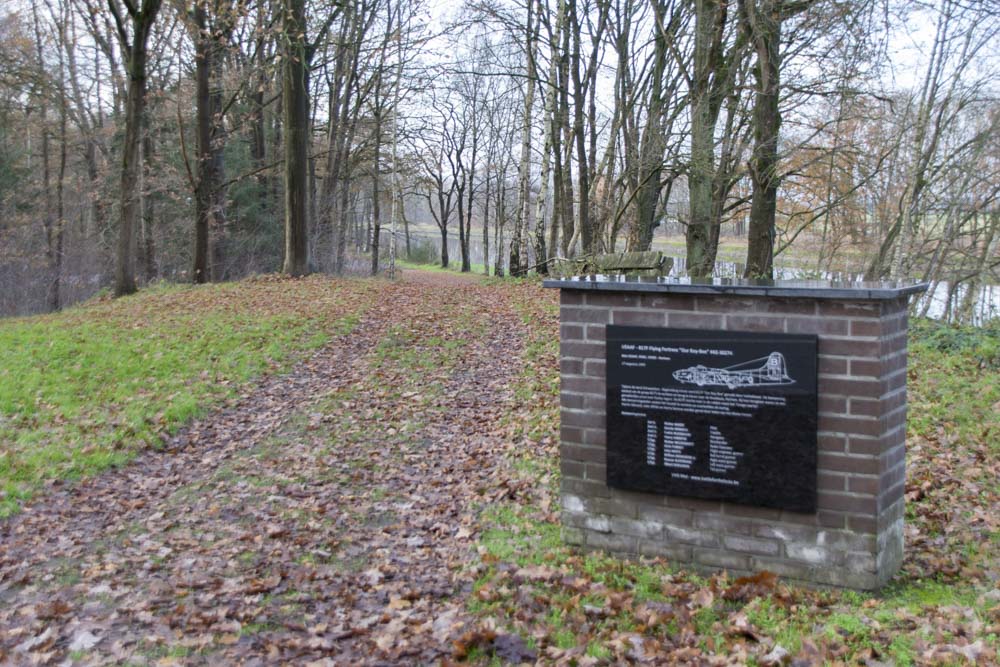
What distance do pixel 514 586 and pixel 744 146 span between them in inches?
396

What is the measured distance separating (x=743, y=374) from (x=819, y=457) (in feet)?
2.06

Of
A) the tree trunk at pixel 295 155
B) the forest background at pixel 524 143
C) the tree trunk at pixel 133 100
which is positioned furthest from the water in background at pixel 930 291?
the tree trunk at pixel 133 100

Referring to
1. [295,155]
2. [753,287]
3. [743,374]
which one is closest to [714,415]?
[743,374]

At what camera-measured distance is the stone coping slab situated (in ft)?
14.3

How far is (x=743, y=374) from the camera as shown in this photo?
4.65 m

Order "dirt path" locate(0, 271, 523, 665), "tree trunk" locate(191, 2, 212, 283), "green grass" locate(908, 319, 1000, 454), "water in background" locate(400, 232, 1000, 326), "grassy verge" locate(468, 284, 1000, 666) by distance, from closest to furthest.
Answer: "grassy verge" locate(468, 284, 1000, 666) → "dirt path" locate(0, 271, 523, 665) → "green grass" locate(908, 319, 1000, 454) → "water in background" locate(400, 232, 1000, 326) → "tree trunk" locate(191, 2, 212, 283)

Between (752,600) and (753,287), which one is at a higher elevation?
(753,287)

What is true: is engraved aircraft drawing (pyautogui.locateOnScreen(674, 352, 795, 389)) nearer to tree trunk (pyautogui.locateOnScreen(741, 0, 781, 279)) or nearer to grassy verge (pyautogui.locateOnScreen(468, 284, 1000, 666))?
grassy verge (pyautogui.locateOnScreen(468, 284, 1000, 666))

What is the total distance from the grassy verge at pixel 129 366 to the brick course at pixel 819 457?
182 inches

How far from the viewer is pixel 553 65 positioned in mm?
22359

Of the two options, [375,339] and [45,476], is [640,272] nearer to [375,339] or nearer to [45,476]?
[45,476]

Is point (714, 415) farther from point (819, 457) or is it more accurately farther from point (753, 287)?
point (753, 287)

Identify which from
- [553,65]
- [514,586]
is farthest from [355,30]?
[514,586]

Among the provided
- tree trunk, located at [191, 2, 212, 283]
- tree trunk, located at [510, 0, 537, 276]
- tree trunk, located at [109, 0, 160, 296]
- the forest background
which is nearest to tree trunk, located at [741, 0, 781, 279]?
the forest background
